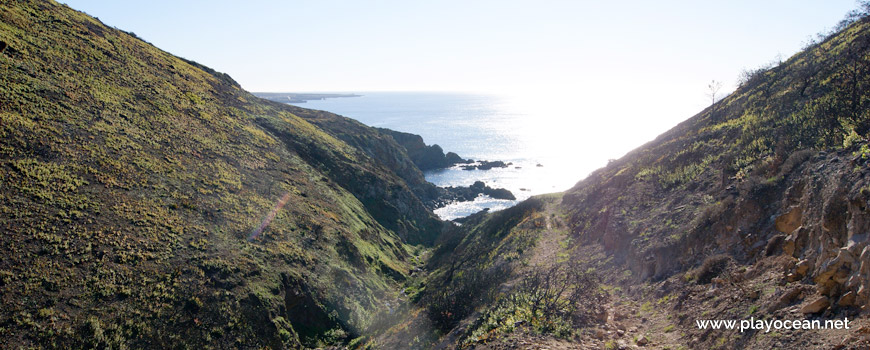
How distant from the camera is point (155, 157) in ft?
110

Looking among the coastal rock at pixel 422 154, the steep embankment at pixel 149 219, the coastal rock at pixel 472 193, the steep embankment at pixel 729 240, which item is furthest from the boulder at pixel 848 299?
the coastal rock at pixel 422 154

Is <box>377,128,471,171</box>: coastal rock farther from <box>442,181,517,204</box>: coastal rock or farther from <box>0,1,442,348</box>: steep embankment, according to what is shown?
<box>0,1,442,348</box>: steep embankment

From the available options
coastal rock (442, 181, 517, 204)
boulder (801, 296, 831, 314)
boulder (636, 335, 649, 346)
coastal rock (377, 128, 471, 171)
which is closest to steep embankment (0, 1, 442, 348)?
boulder (636, 335, 649, 346)

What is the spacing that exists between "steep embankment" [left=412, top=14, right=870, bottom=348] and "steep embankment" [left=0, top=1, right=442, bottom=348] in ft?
35.8

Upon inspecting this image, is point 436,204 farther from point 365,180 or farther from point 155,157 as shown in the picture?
point 155,157

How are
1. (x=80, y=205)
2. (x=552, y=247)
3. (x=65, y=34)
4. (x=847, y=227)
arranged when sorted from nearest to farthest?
1. (x=847, y=227)
2. (x=80, y=205)
3. (x=552, y=247)
4. (x=65, y=34)

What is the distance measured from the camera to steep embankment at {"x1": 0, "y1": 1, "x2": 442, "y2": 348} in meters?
20.1

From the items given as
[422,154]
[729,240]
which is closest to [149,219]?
[729,240]

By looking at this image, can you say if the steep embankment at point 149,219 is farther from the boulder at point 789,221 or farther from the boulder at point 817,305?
the boulder at point 789,221

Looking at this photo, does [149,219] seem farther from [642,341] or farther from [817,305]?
[817,305]

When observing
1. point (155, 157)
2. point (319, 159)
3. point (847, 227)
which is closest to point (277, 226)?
point (155, 157)

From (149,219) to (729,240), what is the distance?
3272cm

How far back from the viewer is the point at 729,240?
16578mm

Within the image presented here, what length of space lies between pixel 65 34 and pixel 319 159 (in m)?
31.3
